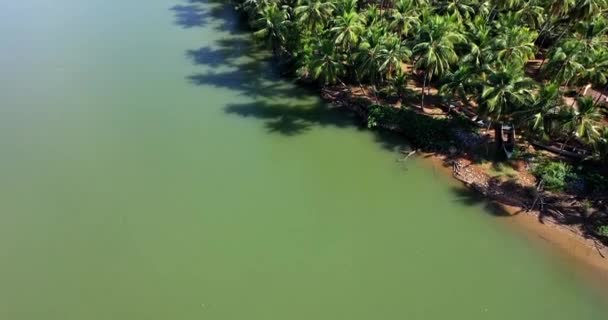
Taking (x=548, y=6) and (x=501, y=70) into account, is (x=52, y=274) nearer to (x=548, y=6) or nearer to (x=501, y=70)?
(x=501, y=70)

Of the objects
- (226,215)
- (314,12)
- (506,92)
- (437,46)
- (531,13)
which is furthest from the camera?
(531,13)

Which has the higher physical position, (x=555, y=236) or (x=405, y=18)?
(x=405, y=18)

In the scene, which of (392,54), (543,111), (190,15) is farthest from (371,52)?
(190,15)

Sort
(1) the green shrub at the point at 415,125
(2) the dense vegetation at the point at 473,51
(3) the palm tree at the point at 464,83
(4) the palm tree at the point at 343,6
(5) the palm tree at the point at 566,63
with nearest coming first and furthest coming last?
(2) the dense vegetation at the point at 473,51 < (3) the palm tree at the point at 464,83 < (5) the palm tree at the point at 566,63 < (1) the green shrub at the point at 415,125 < (4) the palm tree at the point at 343,6

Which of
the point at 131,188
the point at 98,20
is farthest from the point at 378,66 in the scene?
the point at 98,20

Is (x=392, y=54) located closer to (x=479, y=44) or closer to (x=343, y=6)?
(x=479, y=44)

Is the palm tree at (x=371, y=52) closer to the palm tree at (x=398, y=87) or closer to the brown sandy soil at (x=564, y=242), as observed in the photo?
the palm tree at (x=398, y=87)

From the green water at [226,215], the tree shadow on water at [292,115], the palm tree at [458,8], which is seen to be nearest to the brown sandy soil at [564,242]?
the green water at [226,215]
